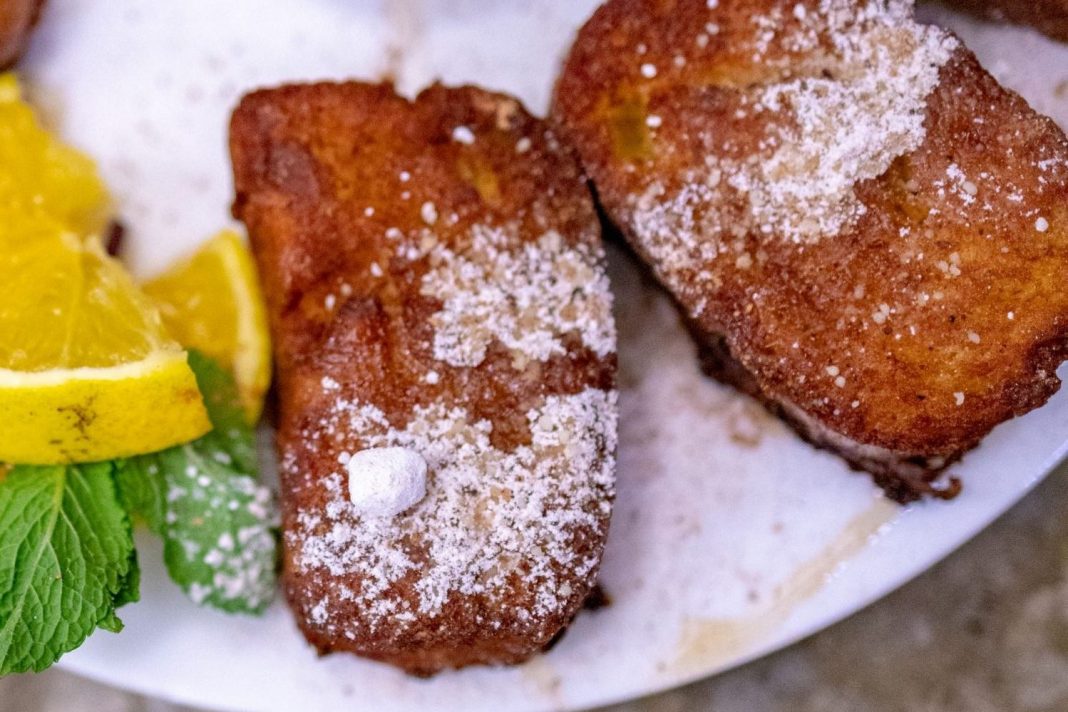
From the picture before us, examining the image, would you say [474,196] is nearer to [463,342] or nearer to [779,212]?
[463,342]

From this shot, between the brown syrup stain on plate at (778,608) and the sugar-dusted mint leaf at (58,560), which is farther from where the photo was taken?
the brown syrup stain on plate at (778,608)

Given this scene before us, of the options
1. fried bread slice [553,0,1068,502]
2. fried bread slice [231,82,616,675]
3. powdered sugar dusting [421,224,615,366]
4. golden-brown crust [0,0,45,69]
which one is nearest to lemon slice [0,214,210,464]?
fried bread slice [231,82,616,675]

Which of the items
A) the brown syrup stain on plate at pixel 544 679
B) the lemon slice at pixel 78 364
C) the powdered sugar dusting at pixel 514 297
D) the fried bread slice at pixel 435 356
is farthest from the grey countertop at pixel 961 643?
the lemon slice at pixel 78 364

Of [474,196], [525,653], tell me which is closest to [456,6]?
[474,196]

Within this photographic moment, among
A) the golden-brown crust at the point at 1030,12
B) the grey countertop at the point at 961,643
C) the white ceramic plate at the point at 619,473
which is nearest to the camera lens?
the golden-brown crust at the point at 1030,12

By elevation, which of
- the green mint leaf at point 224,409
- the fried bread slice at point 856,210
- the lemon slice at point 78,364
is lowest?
the green mint leaf at point 224,409

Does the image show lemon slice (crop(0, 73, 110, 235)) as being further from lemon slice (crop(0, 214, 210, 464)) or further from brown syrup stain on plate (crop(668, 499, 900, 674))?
brown syrup stain on plate (crop(668, 499, 900, 674))

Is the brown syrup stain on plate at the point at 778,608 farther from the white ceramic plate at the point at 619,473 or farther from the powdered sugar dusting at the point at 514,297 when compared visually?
the powdered sugar dusting at the point at 514,297
